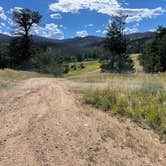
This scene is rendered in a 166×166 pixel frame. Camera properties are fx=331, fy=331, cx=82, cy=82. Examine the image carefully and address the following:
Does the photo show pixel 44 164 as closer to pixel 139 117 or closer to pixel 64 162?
pixel 64 162

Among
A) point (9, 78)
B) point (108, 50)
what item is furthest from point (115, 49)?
point (9, 78)

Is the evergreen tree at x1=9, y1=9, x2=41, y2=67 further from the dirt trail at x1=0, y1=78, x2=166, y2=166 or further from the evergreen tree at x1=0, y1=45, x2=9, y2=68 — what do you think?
the dirt trail at x1=0, y1=78, x2=166, y2=166

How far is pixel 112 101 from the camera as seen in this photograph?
854cm

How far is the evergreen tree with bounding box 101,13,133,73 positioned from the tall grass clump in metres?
39.6

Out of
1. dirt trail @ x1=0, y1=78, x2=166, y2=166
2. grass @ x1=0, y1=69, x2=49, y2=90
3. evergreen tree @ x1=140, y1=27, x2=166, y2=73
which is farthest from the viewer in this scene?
evergreen tree @ x1=140, y1=27, x2=166, y2=73

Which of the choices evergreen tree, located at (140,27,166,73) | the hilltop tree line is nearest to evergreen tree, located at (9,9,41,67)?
A: the hilltop tree line

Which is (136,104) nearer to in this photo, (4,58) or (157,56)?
(157,56)

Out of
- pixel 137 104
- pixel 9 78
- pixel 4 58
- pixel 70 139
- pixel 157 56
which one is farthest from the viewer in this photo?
pixel 4 58

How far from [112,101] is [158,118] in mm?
1512

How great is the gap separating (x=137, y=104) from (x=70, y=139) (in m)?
2.90

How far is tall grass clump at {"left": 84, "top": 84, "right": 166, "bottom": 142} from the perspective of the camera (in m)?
7.28

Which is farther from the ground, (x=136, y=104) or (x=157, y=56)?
(x=157, y=56)

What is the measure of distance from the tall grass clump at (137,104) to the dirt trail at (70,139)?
1.13ft

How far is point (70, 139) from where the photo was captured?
5988mm
